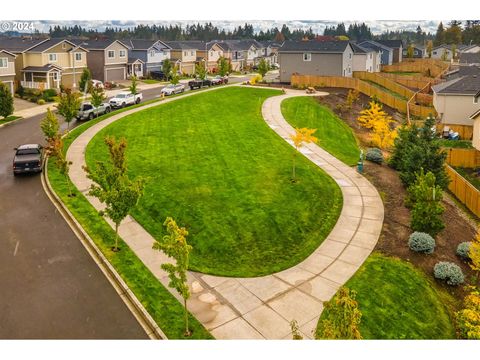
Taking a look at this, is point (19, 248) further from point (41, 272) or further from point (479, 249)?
point (479, 249)

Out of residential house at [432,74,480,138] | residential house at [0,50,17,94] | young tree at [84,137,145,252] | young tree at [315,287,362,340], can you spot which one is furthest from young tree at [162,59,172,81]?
young tree at [315,287,362,340]

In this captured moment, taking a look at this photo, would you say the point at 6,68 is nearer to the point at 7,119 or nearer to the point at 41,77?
the point at 41,77

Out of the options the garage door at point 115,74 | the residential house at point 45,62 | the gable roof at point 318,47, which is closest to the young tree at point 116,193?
the residential house at point 45,62

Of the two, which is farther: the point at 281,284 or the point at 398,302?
the point at 281,284

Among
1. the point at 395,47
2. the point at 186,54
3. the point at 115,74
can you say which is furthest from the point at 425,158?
the point at 395,47

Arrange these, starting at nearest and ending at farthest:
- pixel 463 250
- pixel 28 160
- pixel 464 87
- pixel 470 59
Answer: pixel 463 250 → pixel 28 160 → pixel 464 87 → pixel 470 59

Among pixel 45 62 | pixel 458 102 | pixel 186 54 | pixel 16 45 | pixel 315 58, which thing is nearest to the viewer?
pixel 458 102

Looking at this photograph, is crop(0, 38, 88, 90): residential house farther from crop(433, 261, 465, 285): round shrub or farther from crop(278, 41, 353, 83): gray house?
crop(433, 261, 465, 285): round shrub
